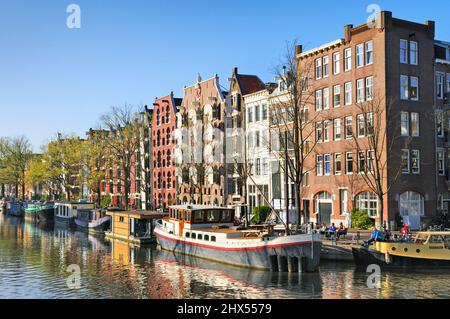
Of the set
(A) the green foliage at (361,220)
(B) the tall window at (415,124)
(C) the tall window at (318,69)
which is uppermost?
(C) the tall window at (318,69)

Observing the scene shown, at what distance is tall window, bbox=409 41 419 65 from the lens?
58.2m

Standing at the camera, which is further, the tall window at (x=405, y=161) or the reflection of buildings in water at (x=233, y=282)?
the tall window at (x=405, y=161)

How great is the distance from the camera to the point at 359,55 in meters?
59.8

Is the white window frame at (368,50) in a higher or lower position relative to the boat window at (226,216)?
higher

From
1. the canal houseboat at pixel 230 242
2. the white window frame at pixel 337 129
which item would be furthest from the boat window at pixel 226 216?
the white window frame at pixel 337 129

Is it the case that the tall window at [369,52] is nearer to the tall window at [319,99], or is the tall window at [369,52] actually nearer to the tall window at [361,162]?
the tall window at [319,99]

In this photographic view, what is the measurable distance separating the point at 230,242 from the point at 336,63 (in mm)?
28209

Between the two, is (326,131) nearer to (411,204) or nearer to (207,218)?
(411,204)

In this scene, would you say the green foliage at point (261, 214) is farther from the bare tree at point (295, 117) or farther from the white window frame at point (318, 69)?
the white window frame at point (318, 69)

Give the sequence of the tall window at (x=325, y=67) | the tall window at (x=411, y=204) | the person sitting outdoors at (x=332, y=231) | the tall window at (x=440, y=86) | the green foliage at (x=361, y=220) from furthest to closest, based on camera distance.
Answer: the tall window at (x=325, y=67) < the tall window at (x=440, y=86) < the tall window at (x=411, y=204) < the green foliage at (x=361, y=220) < the person sitting outdoors at (x=332, y=231)

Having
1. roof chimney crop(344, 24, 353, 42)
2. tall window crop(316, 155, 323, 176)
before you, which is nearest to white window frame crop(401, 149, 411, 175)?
tall window crop(316, 155, 323, 176)

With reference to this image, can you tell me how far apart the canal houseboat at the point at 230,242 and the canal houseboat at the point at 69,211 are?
38060 mm

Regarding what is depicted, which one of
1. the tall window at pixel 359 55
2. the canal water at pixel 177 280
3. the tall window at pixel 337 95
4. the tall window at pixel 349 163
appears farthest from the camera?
the tall window at pixel 337 95

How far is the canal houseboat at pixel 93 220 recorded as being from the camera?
76.4m
